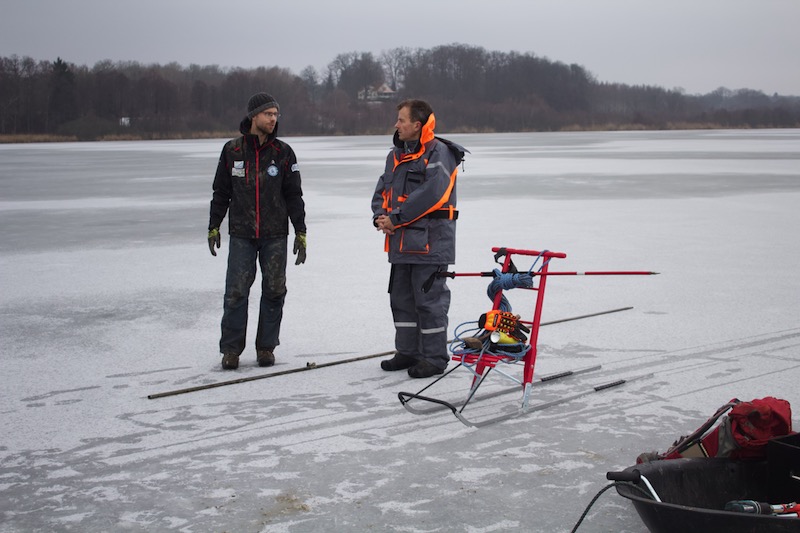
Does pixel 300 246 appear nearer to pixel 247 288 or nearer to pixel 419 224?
pixel 247 288

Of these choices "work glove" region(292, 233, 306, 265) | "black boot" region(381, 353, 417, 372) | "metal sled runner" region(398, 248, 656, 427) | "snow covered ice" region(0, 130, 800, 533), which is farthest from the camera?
"work glove" region(292, 233, 306, 265)

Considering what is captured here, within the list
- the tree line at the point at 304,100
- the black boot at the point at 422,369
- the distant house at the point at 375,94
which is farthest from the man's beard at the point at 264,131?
the distant house at the point at 375,94

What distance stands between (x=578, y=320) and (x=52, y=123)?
89546 mm

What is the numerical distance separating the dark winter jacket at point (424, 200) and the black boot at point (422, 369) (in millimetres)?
599

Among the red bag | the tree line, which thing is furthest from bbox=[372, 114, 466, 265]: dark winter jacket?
the tree line

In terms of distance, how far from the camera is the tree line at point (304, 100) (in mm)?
84625

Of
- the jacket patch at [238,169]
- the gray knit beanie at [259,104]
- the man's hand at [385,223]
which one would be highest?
the gray knit beanie at [259,104]

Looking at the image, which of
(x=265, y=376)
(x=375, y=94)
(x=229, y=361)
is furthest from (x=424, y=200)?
(x=375, y=94)

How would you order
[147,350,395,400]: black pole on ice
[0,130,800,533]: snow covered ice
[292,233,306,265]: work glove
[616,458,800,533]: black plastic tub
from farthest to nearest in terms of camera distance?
[292,233,306,265]: work glove → [147,350,395,400]: black pole on ice → [0,130,800,533]: snow covered ice → [616,458,800,533]: black plastic tub

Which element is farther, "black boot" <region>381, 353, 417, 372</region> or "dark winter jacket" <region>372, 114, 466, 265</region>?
"black boot" <region>381, 353, 417, 372</region>

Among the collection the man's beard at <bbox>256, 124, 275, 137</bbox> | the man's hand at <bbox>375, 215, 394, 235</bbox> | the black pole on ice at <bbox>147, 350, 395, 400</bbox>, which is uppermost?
the man's beard at <bbox>256, 124, 275, 137</bbox>

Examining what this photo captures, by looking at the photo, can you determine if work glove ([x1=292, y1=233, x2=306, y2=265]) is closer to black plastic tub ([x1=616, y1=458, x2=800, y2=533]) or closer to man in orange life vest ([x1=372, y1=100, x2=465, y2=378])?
man in orange life vest ([x1=372, y1=100, x2=465, y2=378])

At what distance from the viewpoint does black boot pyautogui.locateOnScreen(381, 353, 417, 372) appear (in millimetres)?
5293

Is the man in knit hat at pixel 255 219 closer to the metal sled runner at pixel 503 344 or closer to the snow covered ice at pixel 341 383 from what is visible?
the snow covered ice at pixel 341 383
